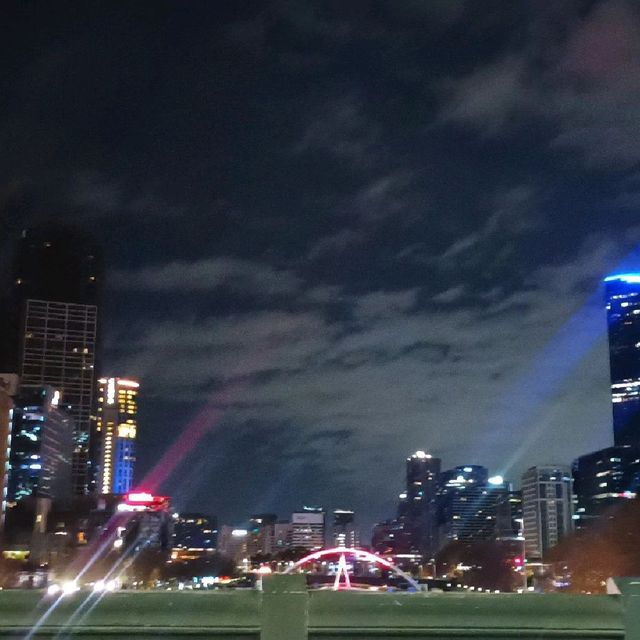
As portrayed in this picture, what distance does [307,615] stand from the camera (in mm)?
7941

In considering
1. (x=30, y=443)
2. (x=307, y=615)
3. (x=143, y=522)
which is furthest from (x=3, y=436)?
(x=307, y=615)

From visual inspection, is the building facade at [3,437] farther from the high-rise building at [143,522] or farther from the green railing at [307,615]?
the green railing at [307,615]

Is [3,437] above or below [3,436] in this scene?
below

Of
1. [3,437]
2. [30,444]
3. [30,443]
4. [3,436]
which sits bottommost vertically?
[3,437]

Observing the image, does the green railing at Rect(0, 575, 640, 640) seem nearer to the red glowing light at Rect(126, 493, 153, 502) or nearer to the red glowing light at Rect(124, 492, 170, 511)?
the red glowing light at Rect(124, 492, 170, 511)

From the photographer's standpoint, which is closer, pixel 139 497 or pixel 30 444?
Result: pixel 30 444

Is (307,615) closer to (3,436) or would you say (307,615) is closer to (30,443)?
(3,436)

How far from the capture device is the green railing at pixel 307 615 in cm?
783

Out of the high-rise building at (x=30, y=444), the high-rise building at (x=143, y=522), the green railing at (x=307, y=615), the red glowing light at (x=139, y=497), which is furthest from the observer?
the red glowing light at (x=139, y=497)

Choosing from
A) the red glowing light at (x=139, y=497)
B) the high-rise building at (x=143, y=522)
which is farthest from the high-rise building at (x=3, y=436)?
the red glowing light at (x=139, y=497)

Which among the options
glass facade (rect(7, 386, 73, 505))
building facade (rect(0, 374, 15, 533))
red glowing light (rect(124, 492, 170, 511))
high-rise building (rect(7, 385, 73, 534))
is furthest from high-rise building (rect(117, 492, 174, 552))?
building facade (rect(0, 374, 15, 533))

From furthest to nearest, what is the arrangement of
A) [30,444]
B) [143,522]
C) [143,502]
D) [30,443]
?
[143,502]
[30,443]
[30,444]
[143,522]

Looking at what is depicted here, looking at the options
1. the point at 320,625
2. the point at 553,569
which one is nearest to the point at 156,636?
the point at 320,625

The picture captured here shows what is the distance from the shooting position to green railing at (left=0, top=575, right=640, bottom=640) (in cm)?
783
